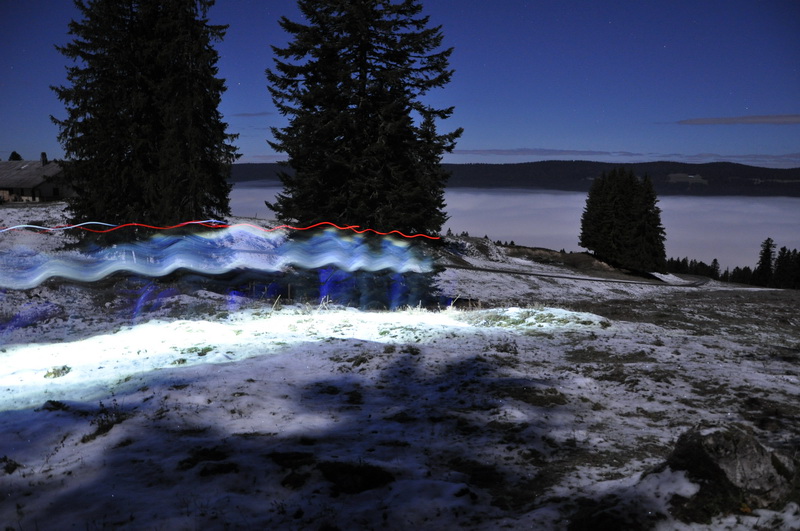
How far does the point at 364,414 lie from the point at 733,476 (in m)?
4.54

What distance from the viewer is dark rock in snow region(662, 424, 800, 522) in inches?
167

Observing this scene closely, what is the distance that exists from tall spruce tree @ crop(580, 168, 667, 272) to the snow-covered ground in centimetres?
5265

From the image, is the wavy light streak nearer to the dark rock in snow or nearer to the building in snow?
the dark rock in snow

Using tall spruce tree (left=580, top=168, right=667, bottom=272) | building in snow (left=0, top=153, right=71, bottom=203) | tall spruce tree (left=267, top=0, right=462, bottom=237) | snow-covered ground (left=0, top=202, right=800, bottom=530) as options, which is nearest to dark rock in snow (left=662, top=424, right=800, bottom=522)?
snow-covered ground (left=0, top=202, right=800, bottom=530)

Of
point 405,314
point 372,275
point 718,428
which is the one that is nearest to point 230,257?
point 372,275

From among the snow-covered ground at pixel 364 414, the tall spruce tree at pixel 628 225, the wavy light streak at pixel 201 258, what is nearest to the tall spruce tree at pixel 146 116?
the wavy light streak at pixel 201 258

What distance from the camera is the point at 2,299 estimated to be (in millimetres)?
15750

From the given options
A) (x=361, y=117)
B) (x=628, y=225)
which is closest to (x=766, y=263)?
(x=628, y=225)

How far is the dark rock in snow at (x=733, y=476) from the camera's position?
4.24m

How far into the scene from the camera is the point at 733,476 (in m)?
4.34

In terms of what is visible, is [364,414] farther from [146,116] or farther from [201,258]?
[146,116]

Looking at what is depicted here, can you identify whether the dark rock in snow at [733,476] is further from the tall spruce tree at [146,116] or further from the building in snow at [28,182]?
the building in snow at [28,182]

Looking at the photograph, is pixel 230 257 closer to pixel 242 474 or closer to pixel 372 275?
pixel 372 275

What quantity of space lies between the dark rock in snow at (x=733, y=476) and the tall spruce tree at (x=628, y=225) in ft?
201
